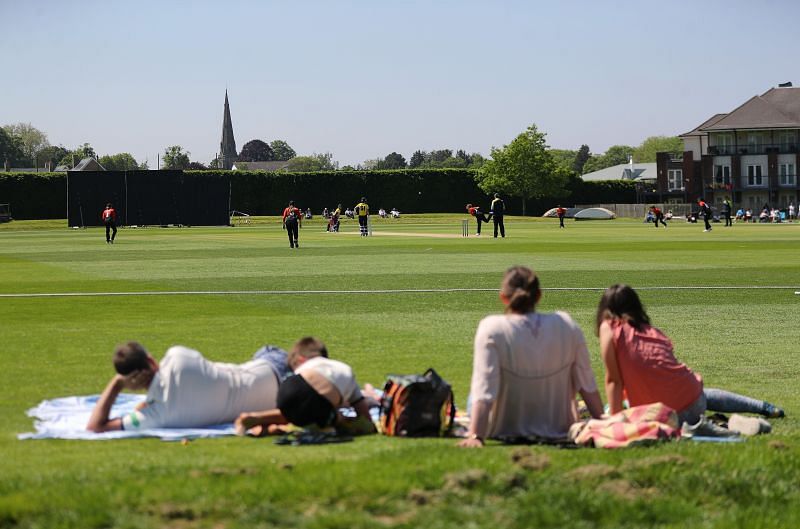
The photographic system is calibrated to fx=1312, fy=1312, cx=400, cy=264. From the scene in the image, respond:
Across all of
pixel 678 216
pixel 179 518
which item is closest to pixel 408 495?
pixel 179 518

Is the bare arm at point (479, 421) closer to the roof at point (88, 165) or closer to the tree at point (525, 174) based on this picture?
the tree at point (525, 174)

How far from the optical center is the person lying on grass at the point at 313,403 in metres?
9.47

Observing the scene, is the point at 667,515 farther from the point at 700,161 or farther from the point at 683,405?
the point at 700,161

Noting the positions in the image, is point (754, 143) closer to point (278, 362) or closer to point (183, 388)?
point (278, 362)

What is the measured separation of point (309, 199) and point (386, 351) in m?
117

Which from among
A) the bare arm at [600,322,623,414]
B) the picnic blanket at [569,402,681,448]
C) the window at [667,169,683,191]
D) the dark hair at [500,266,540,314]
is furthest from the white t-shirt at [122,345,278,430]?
the window at [667,169,683,191]

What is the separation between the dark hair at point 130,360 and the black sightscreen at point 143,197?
311 feet

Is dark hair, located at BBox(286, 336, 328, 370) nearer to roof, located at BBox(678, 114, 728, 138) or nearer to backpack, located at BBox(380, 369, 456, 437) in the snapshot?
backpack, located at BBox(380, 369, 456, 437)

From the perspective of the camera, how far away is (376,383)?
1257 centimetres

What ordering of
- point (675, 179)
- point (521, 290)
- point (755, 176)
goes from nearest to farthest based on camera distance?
1. point (521, 290)
2. point (755, 176)
3. point (675, 179)

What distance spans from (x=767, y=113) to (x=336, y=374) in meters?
138

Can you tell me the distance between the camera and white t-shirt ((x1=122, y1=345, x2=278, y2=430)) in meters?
9.63

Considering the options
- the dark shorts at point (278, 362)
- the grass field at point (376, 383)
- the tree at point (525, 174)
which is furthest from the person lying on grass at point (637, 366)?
the tree at point (525, 174)

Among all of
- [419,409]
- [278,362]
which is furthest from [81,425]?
[419,409]
